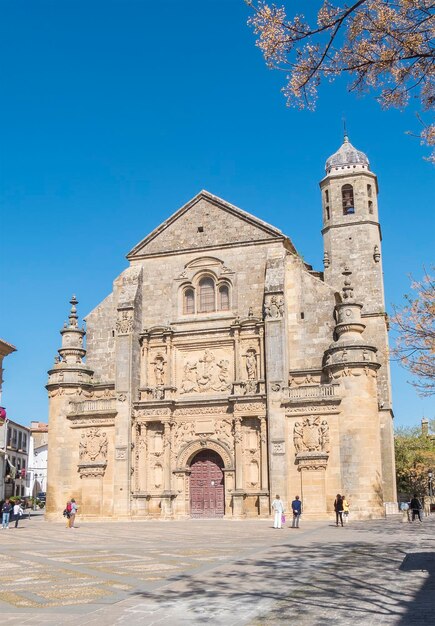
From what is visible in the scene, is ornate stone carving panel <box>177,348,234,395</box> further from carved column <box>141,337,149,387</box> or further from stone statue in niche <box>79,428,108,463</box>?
stone statue in niche <box>79,428,108,463</box>

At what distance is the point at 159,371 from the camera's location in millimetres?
36250

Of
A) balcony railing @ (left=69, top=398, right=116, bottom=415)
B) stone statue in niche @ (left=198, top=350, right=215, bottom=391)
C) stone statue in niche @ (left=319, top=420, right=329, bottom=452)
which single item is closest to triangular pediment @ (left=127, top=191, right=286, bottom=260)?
stone statue in niche @ (left=198, top=350, right=215, bottom=391)

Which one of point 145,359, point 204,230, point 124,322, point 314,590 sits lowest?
point 314,590

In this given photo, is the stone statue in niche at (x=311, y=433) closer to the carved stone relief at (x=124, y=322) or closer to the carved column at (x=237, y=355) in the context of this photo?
the carved column at (x=237, y=355)

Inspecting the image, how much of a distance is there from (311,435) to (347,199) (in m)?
15.3

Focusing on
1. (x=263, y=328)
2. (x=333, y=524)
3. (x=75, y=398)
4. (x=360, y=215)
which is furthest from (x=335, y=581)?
(x=360, y=215)

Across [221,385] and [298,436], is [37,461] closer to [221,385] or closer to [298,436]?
[221,385]

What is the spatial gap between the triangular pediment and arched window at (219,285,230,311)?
7.20 feet

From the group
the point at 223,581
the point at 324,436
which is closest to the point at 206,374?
the point at 324,436

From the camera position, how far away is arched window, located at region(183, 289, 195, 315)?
37156 mm

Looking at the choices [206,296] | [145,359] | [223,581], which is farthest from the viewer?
[206,296]

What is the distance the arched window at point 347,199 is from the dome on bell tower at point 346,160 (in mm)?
1325

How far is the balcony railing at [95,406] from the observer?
3538cm

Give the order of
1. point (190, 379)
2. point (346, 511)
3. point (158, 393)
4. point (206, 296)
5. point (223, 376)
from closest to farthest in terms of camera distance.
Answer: point (346, 511), point (223, 376), point (158, 393), point (190, 379), point (206, 296)
